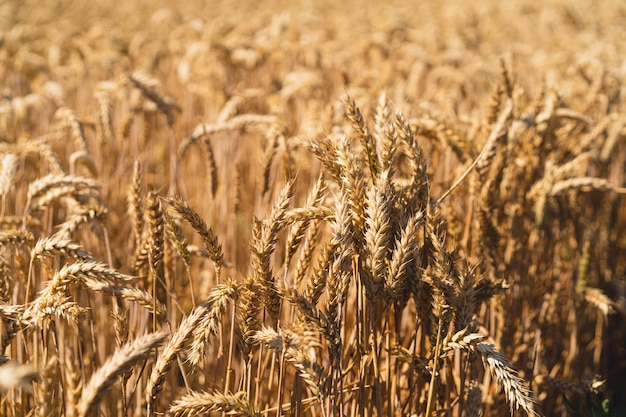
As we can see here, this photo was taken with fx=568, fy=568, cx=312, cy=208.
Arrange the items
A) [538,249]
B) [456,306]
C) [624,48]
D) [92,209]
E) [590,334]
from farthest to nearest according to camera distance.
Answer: [624,48], [590,334], [538,249], [92,209], [456,306]

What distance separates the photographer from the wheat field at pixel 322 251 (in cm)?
123

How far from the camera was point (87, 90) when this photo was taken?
480cm

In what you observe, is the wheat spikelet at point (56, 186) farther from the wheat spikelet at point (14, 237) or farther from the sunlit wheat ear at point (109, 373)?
the sunlit wheat ear at point (109, 373)

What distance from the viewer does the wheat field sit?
4.02 feet

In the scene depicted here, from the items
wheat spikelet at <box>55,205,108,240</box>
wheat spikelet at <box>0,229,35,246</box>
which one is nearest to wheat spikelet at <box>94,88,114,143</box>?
wheat spikelet at <box>55,205,108,240</box>

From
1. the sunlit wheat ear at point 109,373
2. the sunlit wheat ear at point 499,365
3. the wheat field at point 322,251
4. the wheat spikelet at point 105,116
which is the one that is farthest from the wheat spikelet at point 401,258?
the wheat spikelet at point 105,116

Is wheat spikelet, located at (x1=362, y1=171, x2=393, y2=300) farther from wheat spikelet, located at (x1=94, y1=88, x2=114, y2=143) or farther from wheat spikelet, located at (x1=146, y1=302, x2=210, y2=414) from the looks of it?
wheat spikelet, located at (x1=94, y1=88, x2=114, y2=143)

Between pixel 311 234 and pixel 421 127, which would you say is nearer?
pixel 311 234

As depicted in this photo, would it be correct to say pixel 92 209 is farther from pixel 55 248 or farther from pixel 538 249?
pixel 538 249

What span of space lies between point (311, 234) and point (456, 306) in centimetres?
37

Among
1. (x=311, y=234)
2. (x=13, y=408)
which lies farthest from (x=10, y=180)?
(x=311, y=234)

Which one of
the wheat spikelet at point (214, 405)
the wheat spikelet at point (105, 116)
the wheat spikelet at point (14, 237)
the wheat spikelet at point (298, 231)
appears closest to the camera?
the wheat spikelet at point (214, 405)

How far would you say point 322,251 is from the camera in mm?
1260

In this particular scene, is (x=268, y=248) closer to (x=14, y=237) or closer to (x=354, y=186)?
(x=354, y=186)
